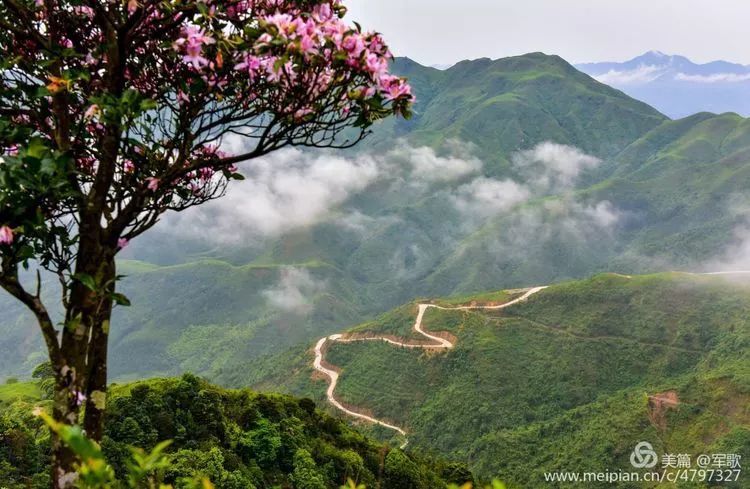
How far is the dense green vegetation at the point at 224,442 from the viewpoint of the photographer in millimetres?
20547

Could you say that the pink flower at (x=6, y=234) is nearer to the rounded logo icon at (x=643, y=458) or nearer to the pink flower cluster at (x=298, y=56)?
the pink flower cluster at (x=298, y=56)

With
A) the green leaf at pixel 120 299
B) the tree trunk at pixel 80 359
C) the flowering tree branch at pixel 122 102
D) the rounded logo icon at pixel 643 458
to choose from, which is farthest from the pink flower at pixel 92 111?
the rounded logo icon at pixel 643 458

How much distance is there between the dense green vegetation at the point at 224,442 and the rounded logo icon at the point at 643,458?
134 feet

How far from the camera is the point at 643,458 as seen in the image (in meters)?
66.1

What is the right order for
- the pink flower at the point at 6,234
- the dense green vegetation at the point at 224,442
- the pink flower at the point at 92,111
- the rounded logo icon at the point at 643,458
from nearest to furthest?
the pink flower at the point at 6,234 < the pink flower at the point at 92,111 < the dense green vegetation at the point at 224,442 < the rounded logo icon at the point at 643,458

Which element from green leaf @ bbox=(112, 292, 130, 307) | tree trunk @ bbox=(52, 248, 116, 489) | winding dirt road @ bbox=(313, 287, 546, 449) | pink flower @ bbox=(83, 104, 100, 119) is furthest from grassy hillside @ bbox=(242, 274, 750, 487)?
pink flower @ bbox=(83, 104, 100, 119)

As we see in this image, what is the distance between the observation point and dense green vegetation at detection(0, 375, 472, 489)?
20547 mm

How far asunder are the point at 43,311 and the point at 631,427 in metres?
79.2

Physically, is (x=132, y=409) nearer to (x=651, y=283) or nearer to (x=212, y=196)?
(x=212, y=196)

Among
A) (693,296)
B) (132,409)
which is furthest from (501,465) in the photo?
(693,296)

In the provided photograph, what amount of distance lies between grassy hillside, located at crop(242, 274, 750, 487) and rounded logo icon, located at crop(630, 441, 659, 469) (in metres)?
1.15

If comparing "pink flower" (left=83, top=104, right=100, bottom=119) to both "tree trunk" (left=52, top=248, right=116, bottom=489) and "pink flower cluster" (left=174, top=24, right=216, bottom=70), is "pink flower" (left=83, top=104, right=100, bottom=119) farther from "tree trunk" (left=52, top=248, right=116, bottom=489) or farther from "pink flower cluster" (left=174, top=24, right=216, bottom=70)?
"tree trunk" (left=52, top=248, right=116, bottom=489)

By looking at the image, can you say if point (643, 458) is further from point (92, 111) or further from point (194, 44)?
point (92, 111)

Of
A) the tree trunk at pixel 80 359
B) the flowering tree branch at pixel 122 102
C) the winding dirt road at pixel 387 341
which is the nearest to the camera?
the flowering tree branch at pixel 122 102
